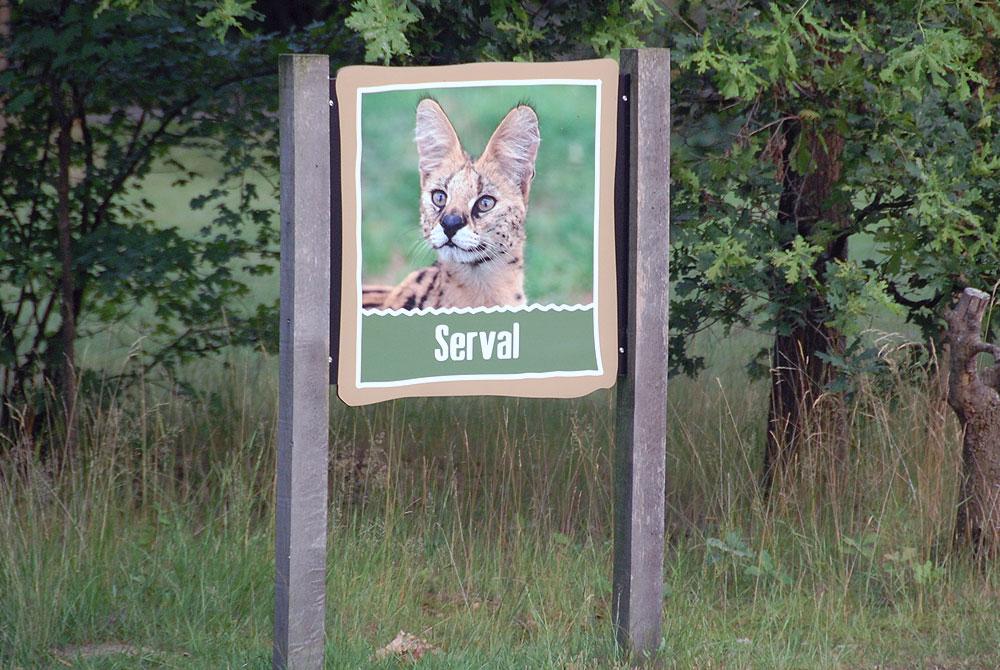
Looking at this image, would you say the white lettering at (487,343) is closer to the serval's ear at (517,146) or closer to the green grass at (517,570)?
the serval's ear at (517,146)

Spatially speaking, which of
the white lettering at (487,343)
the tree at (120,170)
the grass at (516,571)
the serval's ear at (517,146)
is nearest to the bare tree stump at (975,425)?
the grass at (516,571)

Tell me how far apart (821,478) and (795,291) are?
0.87 meters

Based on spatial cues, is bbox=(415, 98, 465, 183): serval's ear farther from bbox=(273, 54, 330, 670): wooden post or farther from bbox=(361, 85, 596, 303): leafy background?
bbox=(273, 54, 330, 670): wooden post

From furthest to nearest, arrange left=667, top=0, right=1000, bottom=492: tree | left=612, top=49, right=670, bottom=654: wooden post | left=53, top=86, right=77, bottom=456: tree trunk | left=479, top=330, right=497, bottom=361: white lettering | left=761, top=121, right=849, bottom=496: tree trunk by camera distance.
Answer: left=53, top=86, right=77, bottom=456: tree trunk
left=761, top=121, right=849, bottom=496: tree trunk
left=667, top=0, right=1000, bottom=492: tree
left=612, top=49, right=670, bottom=654: wooden post
left=479, top=330, right=497, bottom=361: white lettering

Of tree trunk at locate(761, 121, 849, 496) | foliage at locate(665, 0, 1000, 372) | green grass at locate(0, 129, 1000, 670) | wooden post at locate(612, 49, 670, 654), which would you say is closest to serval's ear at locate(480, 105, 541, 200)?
wooden post at locate(612, 49, 670, 654)

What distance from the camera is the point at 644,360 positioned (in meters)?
3.92

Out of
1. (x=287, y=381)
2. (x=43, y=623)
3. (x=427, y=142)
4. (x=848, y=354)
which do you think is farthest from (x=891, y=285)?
(x=43, y=623)

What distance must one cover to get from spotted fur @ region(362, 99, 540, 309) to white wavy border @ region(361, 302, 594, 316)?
0.01m

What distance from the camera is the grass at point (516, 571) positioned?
13.5ft

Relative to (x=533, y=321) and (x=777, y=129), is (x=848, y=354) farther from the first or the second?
(x=533, y=321)

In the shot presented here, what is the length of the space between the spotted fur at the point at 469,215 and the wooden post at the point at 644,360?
0.37 metres

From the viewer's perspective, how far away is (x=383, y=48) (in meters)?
4.05

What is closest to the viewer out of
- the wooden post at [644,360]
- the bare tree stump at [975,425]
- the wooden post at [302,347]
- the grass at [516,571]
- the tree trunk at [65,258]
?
the wooden post at [302,347]

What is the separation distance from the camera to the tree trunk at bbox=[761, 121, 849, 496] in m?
5.65
